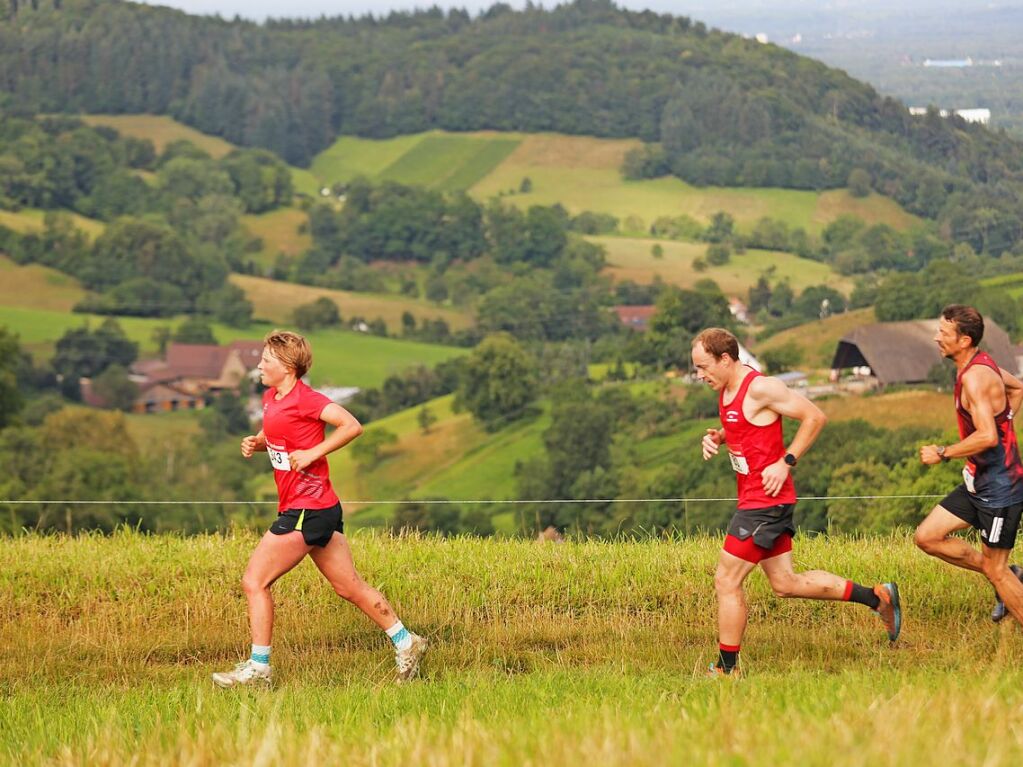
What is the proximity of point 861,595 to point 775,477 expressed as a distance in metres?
1.15

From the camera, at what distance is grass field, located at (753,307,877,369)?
126 m

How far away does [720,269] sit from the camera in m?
180

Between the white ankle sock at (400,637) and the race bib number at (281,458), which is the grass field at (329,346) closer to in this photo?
the white ankle sock at (400,637)

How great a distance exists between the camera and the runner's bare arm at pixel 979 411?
864 centimetres

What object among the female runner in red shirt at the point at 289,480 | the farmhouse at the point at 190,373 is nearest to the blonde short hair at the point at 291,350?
the female runner in red shirt at the point at 289,480

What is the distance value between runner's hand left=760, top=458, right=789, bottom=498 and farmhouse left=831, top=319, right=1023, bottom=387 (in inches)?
3349

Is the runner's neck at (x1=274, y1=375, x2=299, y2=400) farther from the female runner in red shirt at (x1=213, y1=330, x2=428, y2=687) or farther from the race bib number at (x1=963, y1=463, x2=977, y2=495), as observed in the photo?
the race bib number at (x1=963, y1=463, x2=977, y2=495)

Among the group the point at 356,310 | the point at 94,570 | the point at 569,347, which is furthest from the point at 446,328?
the point at 94,570

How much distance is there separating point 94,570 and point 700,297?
13014 centimetres

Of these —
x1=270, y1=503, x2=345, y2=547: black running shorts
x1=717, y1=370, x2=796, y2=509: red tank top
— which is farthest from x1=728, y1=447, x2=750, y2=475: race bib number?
x1=270, y1=503, x2=345, y2=547: black running shorts

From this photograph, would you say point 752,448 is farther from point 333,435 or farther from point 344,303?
point 344,303

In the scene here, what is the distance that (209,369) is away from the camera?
6107 inches

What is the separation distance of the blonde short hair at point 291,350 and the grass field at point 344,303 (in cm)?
15897

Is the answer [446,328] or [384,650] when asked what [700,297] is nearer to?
[446,328]
